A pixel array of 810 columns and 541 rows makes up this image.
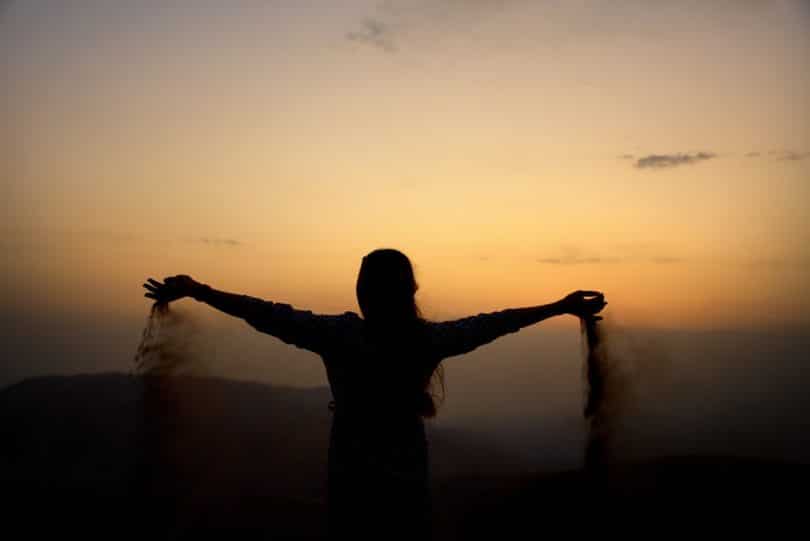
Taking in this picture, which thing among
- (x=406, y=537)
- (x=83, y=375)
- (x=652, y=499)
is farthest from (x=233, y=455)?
(x=406, y=537)

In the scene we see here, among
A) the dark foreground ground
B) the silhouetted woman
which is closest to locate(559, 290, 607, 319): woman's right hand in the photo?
the silhouetted woman

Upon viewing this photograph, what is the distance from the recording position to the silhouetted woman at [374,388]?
3.46m

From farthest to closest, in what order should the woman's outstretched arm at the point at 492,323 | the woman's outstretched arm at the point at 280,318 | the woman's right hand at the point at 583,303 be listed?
the woman's right hand at the point at 583,303
the woman's outstretched arm at the point at 492,323
the woman's outstretched arm at the point at 280,318

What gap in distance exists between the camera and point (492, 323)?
3818 millimetres

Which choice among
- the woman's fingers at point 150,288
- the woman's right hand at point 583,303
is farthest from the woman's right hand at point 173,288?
the woman's right hand at point 583,303

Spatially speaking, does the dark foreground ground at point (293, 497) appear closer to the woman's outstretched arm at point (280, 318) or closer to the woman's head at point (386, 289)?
the woman's outstretched arm at point (280, 318)

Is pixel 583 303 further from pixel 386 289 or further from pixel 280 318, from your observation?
pixel 280 318

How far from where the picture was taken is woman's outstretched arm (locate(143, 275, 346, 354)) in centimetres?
339

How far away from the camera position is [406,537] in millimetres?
3516

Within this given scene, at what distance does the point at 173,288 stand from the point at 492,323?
170 centimetres

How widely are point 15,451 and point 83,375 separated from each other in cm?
277

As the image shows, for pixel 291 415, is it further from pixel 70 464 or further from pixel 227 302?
pixel 227 302

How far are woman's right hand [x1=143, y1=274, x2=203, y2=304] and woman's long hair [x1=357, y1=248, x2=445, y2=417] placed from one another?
2.76 feet

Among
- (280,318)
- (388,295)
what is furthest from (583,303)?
(280,318)
